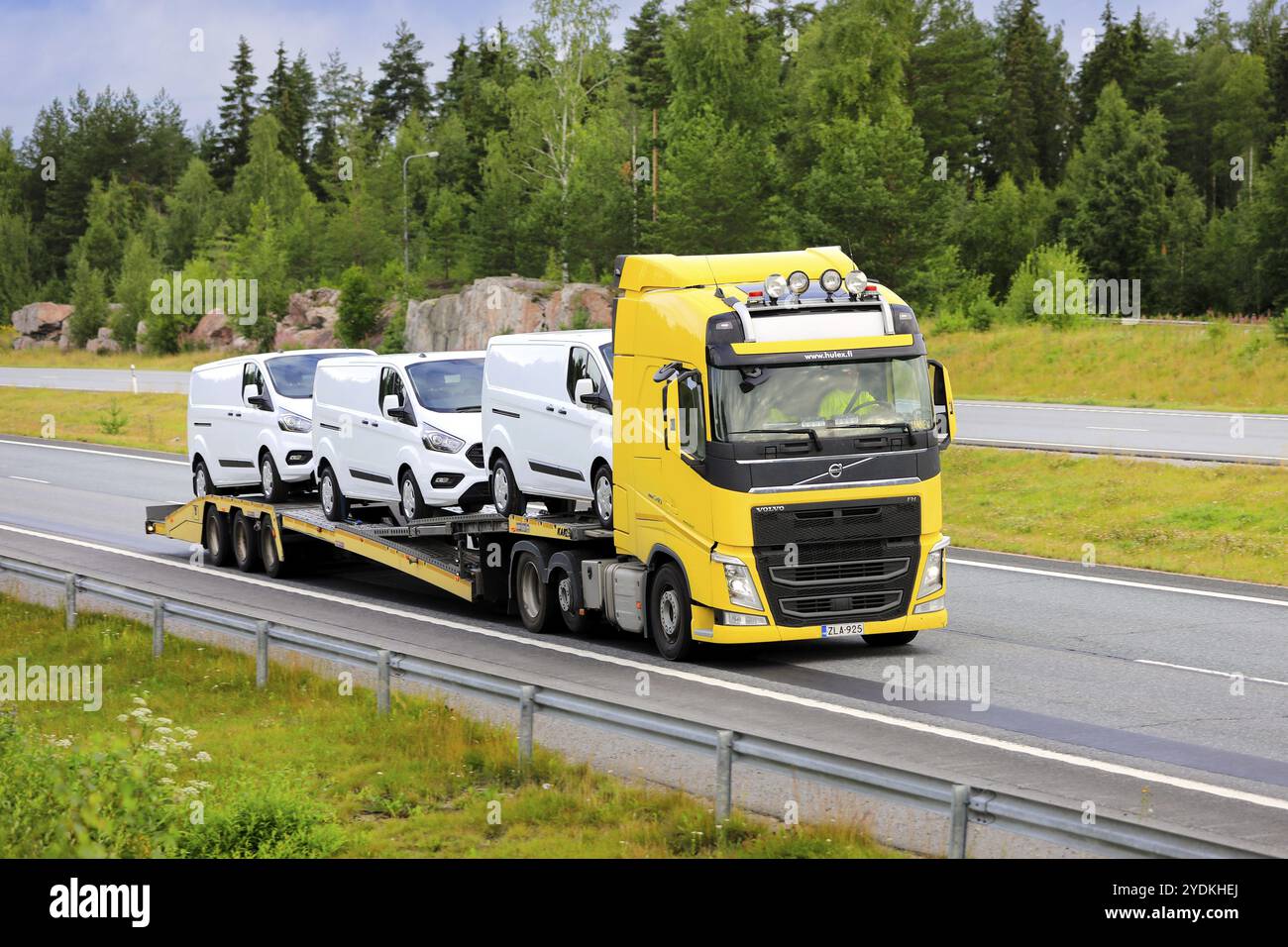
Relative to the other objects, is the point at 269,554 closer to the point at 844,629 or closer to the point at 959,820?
the point at 844,629

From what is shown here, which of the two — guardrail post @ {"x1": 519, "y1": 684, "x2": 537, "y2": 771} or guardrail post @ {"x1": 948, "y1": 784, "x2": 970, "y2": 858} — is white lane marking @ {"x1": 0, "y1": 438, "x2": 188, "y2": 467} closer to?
guardrail post @ {"x1": 519, "y1": 684, "x2": 537, "y2": 771}

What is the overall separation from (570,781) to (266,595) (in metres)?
10.6

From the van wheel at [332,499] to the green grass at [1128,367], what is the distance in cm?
2343

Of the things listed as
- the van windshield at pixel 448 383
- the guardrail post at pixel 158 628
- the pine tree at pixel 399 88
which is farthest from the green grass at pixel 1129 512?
the pine tree at pixel 399 88

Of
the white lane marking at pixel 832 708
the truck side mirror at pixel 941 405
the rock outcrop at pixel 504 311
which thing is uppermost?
the rock outcrop at pixel 504 311

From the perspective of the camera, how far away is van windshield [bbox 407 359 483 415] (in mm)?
19125

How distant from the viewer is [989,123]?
9512 centimetres

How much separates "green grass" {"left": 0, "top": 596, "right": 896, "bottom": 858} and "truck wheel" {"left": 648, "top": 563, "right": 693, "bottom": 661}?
3.09 m

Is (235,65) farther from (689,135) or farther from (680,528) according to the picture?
(680,528)

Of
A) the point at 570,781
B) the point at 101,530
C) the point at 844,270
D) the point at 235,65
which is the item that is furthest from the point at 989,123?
the point at 570,781

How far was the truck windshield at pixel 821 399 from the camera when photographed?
1421 centimetres

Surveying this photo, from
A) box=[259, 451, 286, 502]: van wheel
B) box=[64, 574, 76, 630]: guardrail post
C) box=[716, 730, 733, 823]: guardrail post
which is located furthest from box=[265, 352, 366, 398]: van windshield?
box=[716, 730, 733, 823]: guardrail post

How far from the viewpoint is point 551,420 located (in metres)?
16.8

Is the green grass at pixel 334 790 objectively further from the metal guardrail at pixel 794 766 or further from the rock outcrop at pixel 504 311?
the rock outcrop at pixel 504 311
